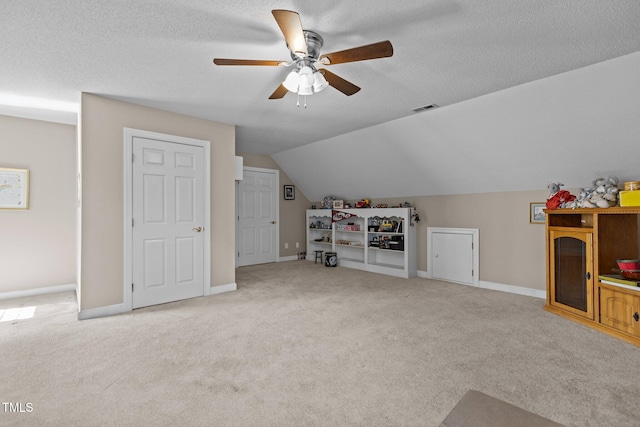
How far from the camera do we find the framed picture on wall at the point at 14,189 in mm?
3936

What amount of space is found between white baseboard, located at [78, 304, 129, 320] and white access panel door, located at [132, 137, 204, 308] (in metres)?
0.15

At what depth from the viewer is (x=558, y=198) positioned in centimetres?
337

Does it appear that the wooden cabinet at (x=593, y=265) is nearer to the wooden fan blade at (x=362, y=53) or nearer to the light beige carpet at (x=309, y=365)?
the light beige carpet at (x=309, y=365)

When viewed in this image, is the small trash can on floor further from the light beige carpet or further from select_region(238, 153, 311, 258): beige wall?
the light beige carpet

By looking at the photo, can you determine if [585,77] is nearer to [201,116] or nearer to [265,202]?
[201,116]

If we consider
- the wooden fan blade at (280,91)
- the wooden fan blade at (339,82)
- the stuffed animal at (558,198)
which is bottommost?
the stuffed animal at (558,198)

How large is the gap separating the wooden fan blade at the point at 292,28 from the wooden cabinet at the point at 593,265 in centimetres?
305

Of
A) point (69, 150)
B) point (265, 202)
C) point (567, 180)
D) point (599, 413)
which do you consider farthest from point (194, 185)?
point (567, 180)

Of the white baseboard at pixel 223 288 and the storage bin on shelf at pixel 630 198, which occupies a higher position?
the storage bin on shelf at pixel 630 198

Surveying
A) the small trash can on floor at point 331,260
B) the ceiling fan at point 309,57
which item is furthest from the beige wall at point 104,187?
the small trash can on floor at point 331,260

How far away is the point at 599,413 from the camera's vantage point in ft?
5.65

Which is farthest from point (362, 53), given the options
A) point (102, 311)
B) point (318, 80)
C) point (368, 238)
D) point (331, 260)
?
point (331, 260)

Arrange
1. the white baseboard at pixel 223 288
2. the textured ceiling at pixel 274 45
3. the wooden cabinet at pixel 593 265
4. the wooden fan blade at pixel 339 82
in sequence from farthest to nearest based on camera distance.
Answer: the white baseboard at pixel 223 288, the wooden cabinet at pixel 593 265, the wooden fan blade at pixel 339 82, the textured ceiling at pixel 274 45

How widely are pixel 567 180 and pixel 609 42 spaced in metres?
1.85
